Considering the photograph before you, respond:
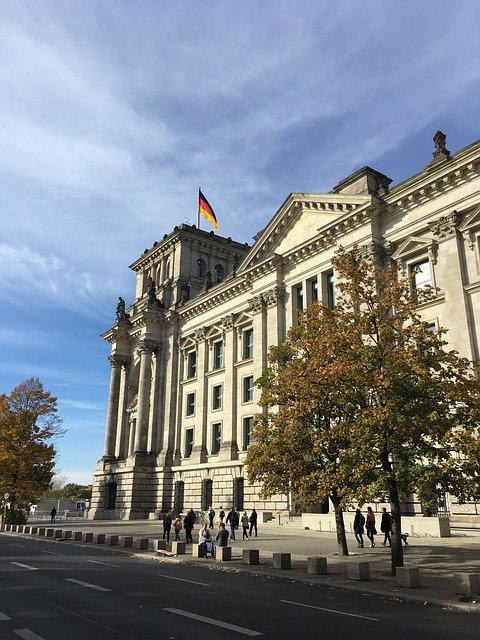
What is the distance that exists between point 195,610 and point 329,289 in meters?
29.0

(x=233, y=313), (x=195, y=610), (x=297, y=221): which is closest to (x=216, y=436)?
(x=233, y=313)

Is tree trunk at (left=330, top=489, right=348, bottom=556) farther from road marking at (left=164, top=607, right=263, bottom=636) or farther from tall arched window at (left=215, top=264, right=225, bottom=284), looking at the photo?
tall arched window at (left=215, top=264, right=225, bottom=284)

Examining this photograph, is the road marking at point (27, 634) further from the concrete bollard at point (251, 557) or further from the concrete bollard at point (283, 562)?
the concrete bollard at point (251, 557)

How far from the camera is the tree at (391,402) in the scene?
16.2m

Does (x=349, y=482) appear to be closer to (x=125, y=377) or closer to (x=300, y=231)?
(x=300, y=231)

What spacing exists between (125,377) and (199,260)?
15.6 meters

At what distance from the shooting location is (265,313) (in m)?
42.7

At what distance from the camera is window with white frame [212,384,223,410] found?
4762 cm

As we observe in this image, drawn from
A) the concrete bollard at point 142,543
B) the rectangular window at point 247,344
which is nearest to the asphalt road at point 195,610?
the concrete bollard at point 142,543

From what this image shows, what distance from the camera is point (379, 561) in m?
19.8

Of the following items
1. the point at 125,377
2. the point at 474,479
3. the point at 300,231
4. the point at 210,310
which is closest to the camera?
the point at 474,479

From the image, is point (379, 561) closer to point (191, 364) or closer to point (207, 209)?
point (191, 364)

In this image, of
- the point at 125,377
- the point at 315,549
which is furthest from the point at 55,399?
the point at 315,549

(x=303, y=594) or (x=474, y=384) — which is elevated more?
(x=474, y=384)
